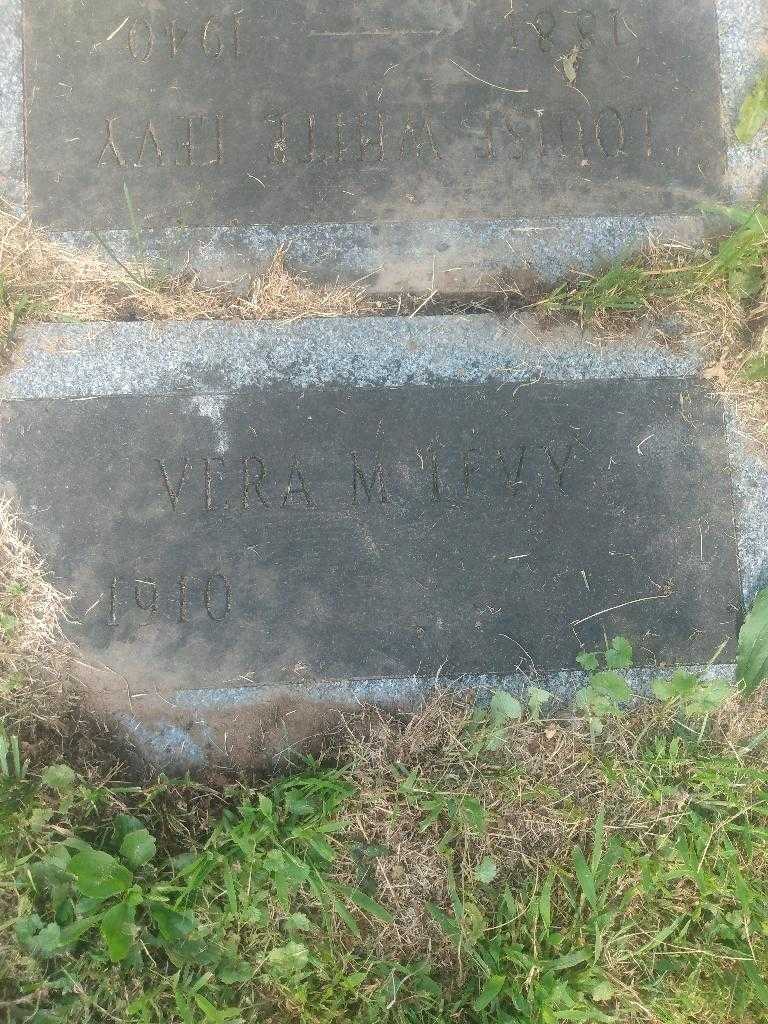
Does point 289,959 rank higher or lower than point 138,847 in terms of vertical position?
Answer: lower

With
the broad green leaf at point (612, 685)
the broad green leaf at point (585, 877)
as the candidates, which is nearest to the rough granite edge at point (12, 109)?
the broad green leaf at point (612, 685)

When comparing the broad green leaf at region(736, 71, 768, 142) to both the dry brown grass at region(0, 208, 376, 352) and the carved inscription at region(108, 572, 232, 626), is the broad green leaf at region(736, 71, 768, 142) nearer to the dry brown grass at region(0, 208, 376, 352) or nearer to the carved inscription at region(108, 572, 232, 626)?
Result: the dry brown grass at region(0, 208, 376, 352)

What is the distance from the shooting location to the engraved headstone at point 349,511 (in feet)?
7.16

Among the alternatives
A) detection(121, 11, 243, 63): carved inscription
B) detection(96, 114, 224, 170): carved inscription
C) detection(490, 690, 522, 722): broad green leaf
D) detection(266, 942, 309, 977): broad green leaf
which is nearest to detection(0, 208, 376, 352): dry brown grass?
detection(96, 114, 224, 170): carved inscription

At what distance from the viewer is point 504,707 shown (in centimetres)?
215

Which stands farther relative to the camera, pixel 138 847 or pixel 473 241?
pixel 473 241

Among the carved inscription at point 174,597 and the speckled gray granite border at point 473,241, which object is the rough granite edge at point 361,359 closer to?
the speckled gray granite border at point 473,241

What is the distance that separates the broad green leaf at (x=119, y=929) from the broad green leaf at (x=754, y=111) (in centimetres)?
303

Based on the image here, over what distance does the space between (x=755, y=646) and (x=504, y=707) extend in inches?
32.3

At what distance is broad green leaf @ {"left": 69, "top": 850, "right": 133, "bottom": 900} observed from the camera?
1.93 m

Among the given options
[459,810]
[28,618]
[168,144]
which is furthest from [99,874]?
[168,144]

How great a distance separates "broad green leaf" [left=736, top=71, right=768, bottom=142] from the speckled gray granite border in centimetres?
3

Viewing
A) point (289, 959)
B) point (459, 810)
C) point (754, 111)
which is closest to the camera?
point (289, 959)

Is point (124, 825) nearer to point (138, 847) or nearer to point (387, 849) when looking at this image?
point (138, 847)
